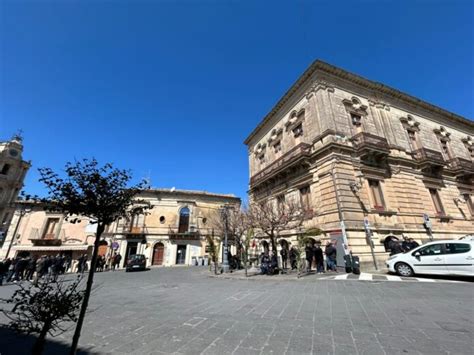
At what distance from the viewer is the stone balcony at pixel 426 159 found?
52.4 feet

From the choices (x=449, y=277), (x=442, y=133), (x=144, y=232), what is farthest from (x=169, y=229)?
(x=442, y=133)

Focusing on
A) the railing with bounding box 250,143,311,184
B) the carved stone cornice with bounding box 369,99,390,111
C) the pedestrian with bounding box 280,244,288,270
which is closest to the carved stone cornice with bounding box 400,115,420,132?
the carved stone cornice with bounding box 369,99,390,111

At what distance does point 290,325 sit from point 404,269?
27.4 feet

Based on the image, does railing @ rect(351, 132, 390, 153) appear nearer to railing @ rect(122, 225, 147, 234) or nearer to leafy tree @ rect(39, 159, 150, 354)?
leafy tree @ rect(39, 159, 150, 354)

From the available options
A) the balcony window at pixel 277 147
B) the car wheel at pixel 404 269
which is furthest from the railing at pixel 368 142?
the car wheel at pixel 404 269

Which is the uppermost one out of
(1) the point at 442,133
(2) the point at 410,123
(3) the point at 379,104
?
(3) the point at 379,104

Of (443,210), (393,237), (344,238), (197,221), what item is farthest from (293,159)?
(197,221)

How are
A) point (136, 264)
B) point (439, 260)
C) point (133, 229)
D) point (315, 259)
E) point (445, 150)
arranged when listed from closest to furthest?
point (439, 260) → point (315, 259) → point (445, 150) → point (136, 264) → point (133, 229)

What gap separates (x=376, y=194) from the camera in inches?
552

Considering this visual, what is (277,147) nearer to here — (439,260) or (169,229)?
(439,260)

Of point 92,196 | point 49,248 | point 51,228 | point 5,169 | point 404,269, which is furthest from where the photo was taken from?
point 5,169

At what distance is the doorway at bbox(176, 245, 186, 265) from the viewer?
89.7ft

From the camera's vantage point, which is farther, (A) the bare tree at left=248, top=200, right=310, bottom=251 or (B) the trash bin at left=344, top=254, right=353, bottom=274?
(A) the bare tree at left=248, top=200, right=310, bottom=251

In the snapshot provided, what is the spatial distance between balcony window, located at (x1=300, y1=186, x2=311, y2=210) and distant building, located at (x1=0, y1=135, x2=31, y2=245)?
3575cm
